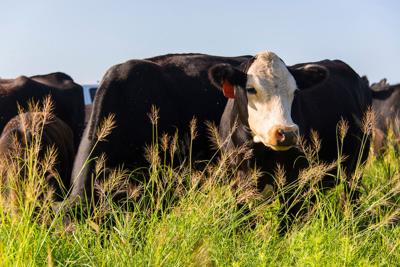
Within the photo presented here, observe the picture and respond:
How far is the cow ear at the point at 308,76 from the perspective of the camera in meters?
7.65

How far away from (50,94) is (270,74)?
651 cm

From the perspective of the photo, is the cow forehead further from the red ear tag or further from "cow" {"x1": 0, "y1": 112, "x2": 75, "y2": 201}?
"cow" {"x1": 0, "y1": 112, "x2": 75, "y2": 201}

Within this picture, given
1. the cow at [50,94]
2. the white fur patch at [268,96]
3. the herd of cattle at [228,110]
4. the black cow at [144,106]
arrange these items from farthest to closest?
1. the cow at [50,94]
2. the black cow at [144,106]
3. the herd of cattle at [228,110]
4. the white fur patch at [268,96]

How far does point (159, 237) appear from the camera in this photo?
4.58m

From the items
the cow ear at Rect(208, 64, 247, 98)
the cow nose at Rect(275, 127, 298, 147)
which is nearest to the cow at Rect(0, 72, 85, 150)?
the cow ear at Rect(208, 64, 247, 98)

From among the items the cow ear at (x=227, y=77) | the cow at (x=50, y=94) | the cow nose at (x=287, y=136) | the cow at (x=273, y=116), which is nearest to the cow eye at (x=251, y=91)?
the cow at (x=273, y=116)

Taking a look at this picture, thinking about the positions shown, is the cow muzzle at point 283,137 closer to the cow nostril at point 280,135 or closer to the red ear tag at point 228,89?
the cow nostril at point 280,135

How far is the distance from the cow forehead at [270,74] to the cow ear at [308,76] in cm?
29

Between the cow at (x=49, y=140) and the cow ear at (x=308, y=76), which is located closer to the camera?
the cow ear at (x=308, y=76)

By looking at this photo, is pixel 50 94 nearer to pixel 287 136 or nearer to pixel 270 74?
pixel 270 74

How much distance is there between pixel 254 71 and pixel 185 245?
2871mm

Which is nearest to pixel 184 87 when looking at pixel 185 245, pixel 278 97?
pixel 278 97

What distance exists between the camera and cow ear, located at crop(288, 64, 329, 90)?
7648 millimetres

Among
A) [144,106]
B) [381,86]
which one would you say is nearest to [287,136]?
[144,106]
